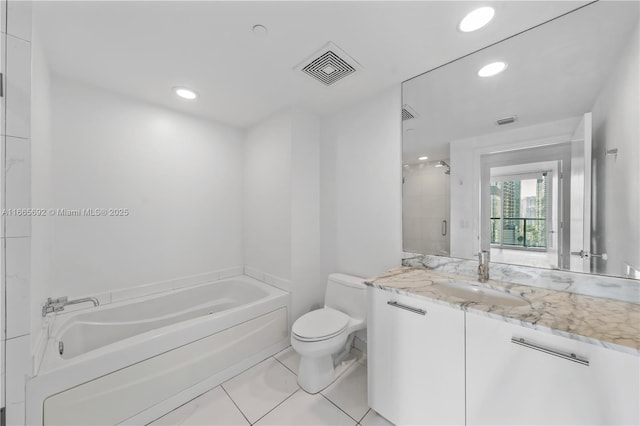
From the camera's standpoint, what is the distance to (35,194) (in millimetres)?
1269

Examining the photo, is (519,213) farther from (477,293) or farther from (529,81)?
Answer: (529,81)

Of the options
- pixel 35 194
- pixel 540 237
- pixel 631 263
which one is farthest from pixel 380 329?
pixel 35 194

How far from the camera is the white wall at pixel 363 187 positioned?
1892 mm

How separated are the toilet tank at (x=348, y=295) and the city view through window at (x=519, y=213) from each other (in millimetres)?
1002

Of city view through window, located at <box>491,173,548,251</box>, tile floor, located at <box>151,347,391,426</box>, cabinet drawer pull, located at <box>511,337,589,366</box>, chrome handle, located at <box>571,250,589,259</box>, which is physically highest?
city view through window, located at <box>491,173,548,251</box>

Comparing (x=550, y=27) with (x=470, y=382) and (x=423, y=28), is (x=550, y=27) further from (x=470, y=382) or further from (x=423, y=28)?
(x=470, y=382)

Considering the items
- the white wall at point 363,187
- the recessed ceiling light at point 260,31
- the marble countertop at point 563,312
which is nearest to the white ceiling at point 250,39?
the recessed ceiling light at point 260,31

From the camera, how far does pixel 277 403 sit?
151cm

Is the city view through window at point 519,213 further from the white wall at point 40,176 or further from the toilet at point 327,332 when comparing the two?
the white wall at point 40,176

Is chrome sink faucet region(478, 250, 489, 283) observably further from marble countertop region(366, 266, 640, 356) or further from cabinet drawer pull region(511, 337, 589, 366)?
cabinet drawer pull region(511, 337, 589, 366)

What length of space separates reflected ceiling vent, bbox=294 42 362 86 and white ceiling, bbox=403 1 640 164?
1.76 ft

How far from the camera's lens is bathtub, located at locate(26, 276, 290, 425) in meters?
1.20

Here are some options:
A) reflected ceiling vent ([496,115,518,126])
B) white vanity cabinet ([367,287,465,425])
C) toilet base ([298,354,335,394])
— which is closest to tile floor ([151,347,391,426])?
toilet base ([298,354,335,394])

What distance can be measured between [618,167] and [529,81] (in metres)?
0.63
